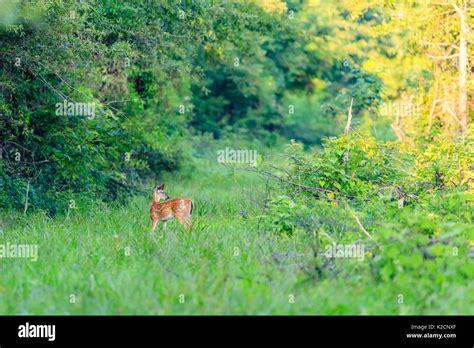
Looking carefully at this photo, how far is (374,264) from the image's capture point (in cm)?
939

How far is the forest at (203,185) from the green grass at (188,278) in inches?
1.1

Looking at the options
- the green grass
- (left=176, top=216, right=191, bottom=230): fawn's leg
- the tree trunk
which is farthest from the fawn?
the tree trunk

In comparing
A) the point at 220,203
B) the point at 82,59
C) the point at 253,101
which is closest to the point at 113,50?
the point at 82,59

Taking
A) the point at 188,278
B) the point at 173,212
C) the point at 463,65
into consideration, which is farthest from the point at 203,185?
the point at 188,278

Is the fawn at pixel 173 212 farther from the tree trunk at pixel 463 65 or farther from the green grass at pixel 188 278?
the tree trunk at pixel 463 65

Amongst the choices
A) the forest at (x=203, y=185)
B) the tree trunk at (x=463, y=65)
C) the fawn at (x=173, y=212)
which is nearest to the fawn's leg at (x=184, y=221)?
the fawn at (x=173, y=212)

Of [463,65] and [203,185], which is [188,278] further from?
[203,185]

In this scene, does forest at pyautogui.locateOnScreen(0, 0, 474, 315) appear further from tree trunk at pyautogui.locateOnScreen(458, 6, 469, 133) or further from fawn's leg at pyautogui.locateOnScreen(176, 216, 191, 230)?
fawn's leg at pyautogui.locateOnScreen(176, 216, 191, 230)

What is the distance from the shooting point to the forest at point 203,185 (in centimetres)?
881

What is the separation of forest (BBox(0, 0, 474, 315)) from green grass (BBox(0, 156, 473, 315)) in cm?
3

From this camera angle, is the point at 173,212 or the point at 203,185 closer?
the point at 173,212

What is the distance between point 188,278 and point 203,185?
13940 mm

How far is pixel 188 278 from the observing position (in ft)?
29.3
